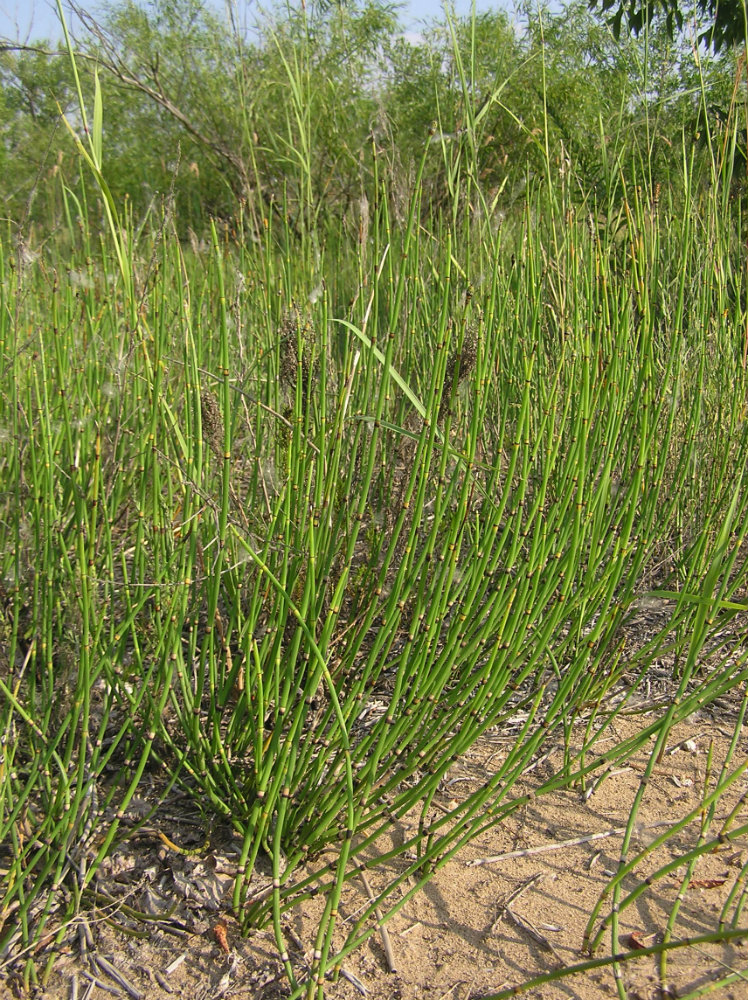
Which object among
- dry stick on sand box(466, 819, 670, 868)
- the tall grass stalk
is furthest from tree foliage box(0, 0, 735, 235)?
dry stick on sand box(466, 819, 670, 868)

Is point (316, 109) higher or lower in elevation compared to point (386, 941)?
higher

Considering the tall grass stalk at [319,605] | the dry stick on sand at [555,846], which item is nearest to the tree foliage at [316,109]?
the tall grass stalk at [319,605]

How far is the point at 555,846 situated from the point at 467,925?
207 mm

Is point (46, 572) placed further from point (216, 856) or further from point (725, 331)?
point (725, 331)

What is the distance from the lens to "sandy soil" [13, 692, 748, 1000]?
1.05 m

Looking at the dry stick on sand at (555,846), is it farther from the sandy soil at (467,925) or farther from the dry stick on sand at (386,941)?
the dry stick on sand at (386,941)

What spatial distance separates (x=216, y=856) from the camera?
4.08ft

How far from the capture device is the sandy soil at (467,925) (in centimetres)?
105

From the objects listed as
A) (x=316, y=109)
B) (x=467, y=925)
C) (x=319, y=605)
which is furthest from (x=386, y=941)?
(x=316, y=109)

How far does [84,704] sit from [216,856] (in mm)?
348

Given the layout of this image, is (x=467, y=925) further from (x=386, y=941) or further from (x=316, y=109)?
(x=316, y=109)

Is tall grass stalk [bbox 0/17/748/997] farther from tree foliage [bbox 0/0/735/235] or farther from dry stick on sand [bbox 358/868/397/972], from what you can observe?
tree foliage [bbox 0/0/735/235]

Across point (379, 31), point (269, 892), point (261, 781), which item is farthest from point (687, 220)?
point (379, 31)

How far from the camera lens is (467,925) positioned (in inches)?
45.4
